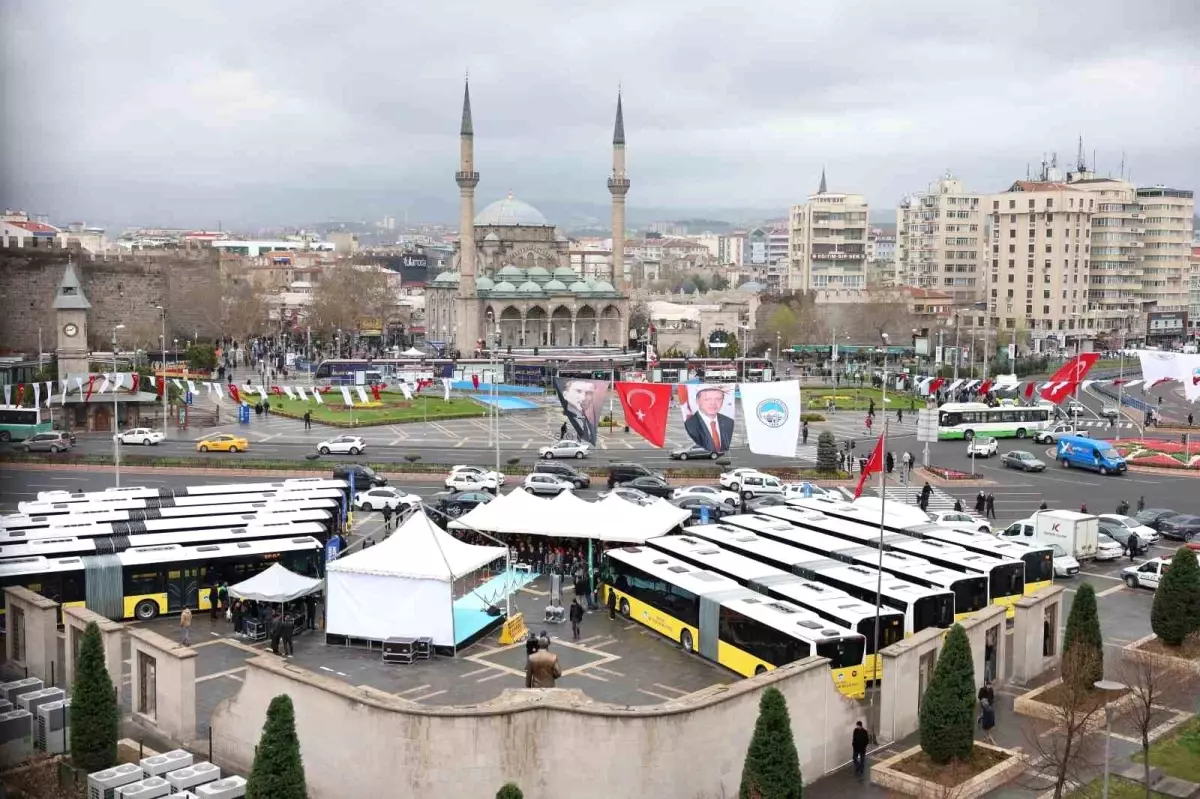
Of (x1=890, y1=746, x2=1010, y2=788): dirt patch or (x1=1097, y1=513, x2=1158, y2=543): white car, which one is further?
(x1=1097, y1=513, x2=1158, y2=543): white car

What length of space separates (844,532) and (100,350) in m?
73.1

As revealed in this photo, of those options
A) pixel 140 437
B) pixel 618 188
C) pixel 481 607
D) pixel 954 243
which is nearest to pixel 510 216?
pixel 618 188

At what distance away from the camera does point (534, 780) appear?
55.0ft

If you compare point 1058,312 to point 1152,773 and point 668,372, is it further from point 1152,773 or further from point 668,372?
point 1152,773

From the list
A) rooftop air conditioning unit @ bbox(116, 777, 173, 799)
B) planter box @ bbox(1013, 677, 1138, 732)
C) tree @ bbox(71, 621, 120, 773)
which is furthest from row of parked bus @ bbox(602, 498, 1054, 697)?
tree @ bbox(71, 621, 120, 773)

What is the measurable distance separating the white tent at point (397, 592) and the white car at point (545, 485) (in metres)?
14.9

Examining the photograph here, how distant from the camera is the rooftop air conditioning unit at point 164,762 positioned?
16984 millimetres

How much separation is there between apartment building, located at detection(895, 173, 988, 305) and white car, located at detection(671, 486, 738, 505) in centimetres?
9458

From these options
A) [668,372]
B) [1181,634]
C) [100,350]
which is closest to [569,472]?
[1181,634]

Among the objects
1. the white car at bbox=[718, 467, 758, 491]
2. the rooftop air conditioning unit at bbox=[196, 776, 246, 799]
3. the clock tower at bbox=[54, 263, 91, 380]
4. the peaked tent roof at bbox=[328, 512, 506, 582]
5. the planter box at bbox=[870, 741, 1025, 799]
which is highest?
the clock tower at bbox=[54, 263, 91, 380]

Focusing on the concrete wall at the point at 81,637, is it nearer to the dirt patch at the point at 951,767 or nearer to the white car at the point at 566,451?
the dirt patch at the point at 951,767

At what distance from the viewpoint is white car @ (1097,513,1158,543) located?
32.8m

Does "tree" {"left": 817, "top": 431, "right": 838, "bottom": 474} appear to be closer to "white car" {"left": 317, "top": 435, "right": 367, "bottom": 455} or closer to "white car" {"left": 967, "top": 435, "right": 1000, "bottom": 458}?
"white car" {"left": 967, "top": 435, "right": 1000, "bottom": 458}

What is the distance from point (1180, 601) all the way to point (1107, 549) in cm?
854
